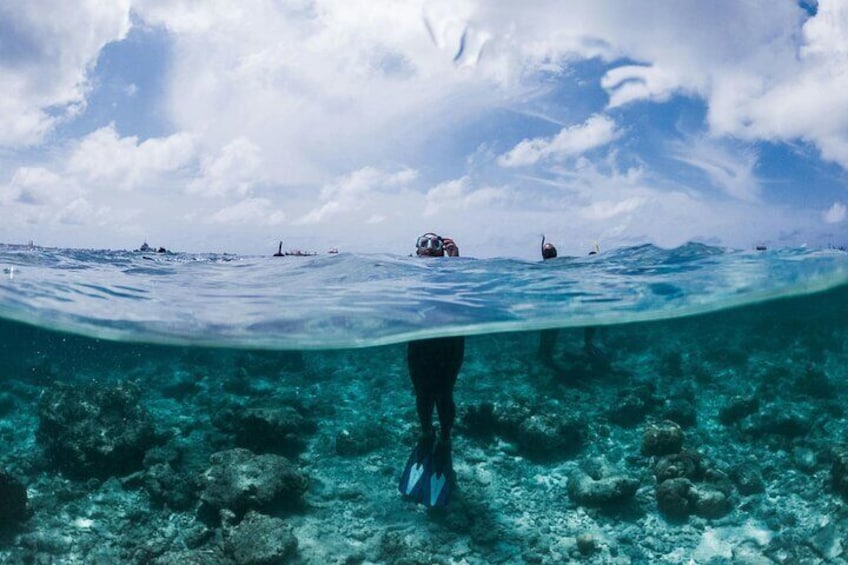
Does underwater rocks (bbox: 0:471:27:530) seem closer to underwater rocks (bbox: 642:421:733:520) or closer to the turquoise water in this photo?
the turquoise water

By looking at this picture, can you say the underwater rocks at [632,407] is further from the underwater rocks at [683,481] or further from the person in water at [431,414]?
the person in water at [431,414]

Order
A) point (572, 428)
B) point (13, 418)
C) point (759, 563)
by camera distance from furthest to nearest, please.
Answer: point (13, 418) < point (572, 428) < point (759, 563)

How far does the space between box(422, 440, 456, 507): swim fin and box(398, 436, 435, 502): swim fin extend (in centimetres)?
7

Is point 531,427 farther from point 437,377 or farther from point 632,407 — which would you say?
point 437,377

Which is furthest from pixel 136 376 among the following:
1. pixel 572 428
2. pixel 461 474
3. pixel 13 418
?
pixel 572 428

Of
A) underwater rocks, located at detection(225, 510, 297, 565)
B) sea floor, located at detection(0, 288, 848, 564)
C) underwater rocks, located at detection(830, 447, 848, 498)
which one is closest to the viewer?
underwater rocks, located at detection(225, 510, 297, 565)

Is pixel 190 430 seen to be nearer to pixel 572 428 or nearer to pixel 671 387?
pixel 572 428

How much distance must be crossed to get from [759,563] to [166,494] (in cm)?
998

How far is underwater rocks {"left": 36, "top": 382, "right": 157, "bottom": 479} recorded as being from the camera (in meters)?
9.33

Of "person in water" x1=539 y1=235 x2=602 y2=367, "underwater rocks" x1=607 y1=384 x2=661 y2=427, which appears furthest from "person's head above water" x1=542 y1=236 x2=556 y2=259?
"underwater rocks" x1=607 y1=384 x2=661 y2=427

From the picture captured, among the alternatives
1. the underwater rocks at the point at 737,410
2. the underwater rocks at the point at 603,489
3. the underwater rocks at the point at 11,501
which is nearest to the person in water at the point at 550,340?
the underwater rocks at the point at 737,410

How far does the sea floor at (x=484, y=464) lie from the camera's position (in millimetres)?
7422

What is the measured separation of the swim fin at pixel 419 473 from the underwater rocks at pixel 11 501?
6.34 meters

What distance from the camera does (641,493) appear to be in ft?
29.7
